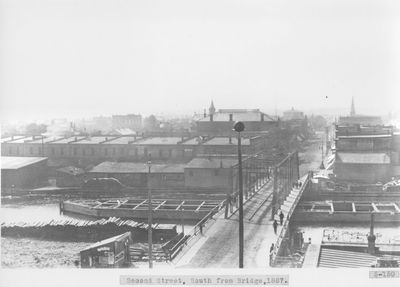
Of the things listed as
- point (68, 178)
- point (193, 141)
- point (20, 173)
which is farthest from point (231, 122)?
point (20, 173)

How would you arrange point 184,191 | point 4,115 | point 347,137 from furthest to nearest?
point 347,137 → point 184,191 → point 4,115

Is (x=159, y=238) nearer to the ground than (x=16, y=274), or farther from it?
nearer to the ground

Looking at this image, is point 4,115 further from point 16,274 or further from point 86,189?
point 86,189

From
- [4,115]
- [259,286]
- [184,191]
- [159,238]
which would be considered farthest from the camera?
[184,191]

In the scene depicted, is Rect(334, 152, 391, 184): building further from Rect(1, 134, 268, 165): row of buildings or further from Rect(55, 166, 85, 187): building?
Rect(55, 166, 85, 187): building

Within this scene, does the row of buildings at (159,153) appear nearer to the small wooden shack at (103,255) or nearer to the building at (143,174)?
the building at (143,174)

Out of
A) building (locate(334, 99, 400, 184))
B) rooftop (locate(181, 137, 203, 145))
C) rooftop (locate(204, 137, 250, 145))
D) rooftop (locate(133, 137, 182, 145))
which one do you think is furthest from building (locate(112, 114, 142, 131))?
building (locate(334, 99, 400, 184))

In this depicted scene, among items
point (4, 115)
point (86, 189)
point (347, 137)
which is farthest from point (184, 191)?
point (4, 115)
